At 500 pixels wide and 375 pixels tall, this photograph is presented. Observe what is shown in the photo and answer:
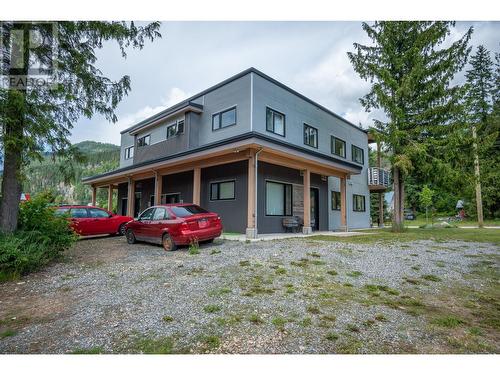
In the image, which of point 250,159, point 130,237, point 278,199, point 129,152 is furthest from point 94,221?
point 129,152

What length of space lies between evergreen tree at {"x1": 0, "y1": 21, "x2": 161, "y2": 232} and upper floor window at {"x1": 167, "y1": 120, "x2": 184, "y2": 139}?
8.22 meters

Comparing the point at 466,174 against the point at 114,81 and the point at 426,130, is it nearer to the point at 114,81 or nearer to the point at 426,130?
the point at 426,130

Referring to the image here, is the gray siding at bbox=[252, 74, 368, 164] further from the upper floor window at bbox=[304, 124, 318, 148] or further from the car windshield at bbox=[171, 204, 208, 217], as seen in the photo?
the car windshield at bbox=[171, 204, 208, 217]

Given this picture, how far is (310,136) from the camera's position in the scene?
1666cm

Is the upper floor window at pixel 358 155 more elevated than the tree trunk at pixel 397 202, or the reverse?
the upper floor window at pixel 358 155

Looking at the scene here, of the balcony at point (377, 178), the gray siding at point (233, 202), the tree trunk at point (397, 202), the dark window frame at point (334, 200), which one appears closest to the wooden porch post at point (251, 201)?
the gray siding at point (233, 202)

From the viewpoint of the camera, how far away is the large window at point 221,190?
13.1 metres

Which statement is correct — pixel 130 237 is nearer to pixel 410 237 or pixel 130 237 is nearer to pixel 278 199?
pixel 278 199

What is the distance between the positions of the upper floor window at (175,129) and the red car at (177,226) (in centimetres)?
741

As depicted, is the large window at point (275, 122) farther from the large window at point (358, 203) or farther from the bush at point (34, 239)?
the bush at point (34, 239)

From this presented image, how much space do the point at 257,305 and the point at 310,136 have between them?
14.0 m

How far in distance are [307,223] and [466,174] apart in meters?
9.82

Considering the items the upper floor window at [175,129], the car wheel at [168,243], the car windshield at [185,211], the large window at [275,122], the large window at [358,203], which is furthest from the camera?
→ the large window at [358,203]

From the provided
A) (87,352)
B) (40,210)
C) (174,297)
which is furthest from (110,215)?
(87,352)
